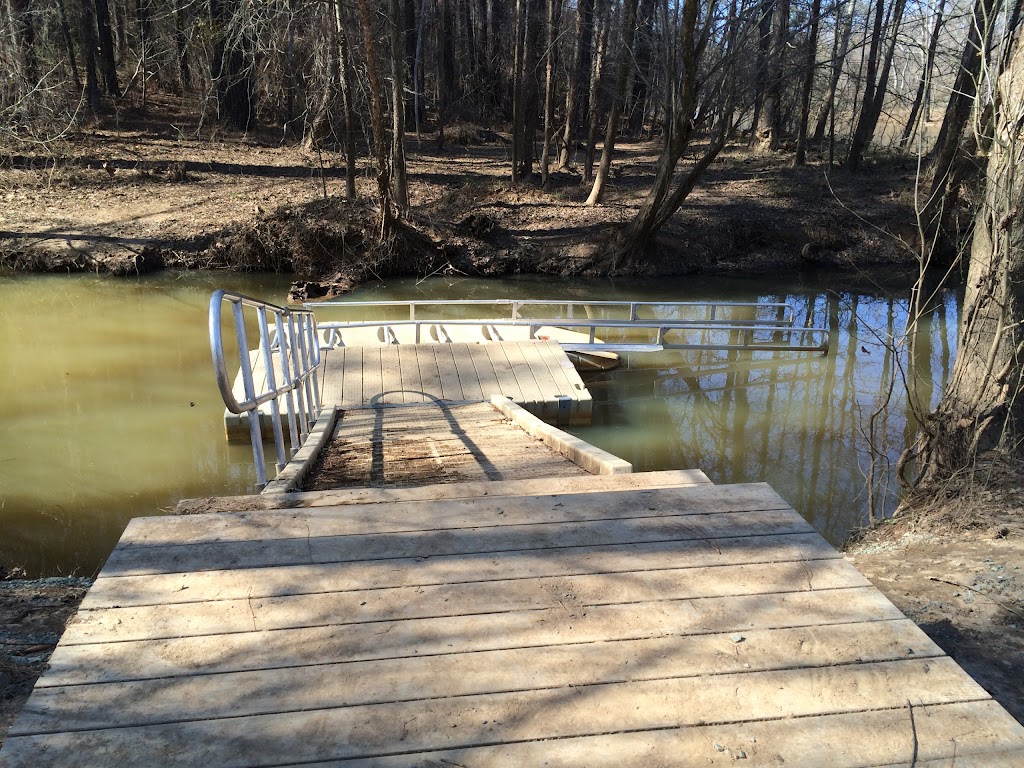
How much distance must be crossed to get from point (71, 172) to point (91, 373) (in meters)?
11.6

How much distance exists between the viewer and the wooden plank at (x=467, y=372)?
8.62 m

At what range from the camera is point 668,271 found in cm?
1898

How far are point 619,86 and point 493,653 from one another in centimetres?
2009

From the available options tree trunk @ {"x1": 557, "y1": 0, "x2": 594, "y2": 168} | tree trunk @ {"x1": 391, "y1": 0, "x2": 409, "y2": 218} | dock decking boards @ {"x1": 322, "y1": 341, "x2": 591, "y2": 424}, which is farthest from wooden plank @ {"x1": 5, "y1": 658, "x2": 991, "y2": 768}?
tree trunk @ {"x1": 557, "y1": 0, "x2": 594, "y2": 168}

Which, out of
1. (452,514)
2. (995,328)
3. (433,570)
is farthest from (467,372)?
(433,570)

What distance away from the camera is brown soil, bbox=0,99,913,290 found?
1728cm

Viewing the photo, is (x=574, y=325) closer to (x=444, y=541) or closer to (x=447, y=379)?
(x=447, y=379)

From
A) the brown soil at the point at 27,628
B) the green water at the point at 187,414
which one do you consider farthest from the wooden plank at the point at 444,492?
the green water at the point at 187,414

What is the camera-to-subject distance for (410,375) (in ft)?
29.5

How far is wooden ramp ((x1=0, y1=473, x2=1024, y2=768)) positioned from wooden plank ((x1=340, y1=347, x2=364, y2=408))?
18.6ft

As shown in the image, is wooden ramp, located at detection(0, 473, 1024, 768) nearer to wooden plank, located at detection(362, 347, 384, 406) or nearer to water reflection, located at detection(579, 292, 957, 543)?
water reflection, located at detection(579, 292, 957, 543)

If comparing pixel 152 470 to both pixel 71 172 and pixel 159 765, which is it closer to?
pixel 159 765

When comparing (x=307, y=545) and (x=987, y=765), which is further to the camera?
(x=307, y=545)

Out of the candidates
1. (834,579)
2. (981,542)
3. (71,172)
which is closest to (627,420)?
(981,542)
